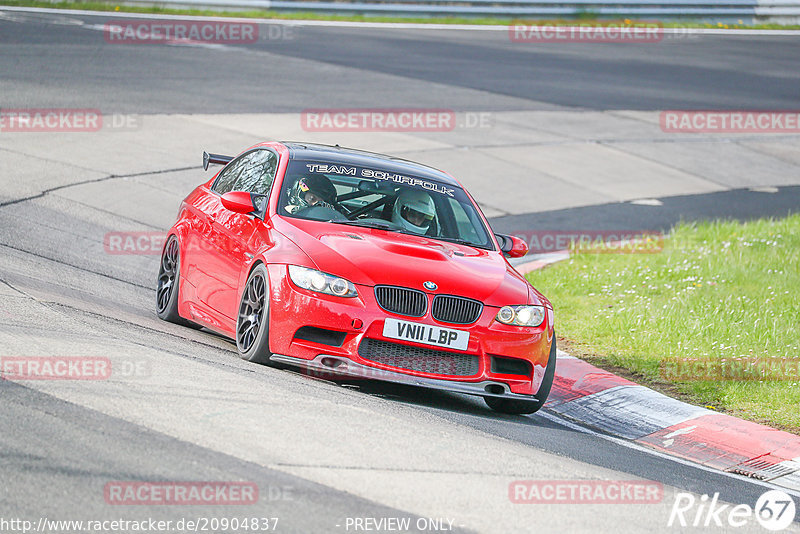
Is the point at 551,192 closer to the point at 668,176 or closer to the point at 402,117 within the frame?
the point at 668,176

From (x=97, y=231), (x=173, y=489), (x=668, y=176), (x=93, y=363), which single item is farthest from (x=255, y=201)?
(x=668, y=176)

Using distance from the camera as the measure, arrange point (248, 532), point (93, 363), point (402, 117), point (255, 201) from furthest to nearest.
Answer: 1. point (402, 117)
2. point (255, 201)
3. point (93, 363)
4. point (248, 532)

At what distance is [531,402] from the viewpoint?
26.3 ft

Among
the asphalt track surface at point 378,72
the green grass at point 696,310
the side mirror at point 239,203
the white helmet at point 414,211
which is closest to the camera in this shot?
the side mirror at point 239,203

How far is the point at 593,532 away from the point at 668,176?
16211 millimetres

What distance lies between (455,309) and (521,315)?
0.51 metres

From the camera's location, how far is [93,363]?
6.51m

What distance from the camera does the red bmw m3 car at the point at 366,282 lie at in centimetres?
748

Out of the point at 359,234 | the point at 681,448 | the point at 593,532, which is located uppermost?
the point at 359,234

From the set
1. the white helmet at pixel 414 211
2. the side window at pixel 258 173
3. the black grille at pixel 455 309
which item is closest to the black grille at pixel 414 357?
the black grille at pixel 455 309

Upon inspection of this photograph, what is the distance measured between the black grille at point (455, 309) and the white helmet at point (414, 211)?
118cm

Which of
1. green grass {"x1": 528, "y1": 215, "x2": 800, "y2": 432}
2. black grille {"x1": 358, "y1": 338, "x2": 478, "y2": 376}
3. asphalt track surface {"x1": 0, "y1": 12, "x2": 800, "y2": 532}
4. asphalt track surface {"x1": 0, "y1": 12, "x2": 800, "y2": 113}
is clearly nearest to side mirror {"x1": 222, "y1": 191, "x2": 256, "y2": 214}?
asphalt track surface {"x1": 0, "y1": 12, "x2": 800, "y2": 532}

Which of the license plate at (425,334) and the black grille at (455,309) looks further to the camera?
the black grille at (455,309)

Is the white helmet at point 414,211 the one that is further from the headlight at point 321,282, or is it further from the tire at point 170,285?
the tire at point 170,285
